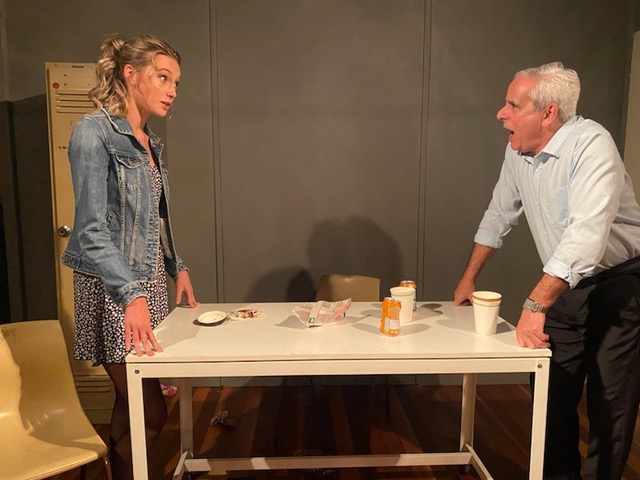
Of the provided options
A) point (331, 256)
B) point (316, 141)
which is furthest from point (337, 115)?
point (331, 256)

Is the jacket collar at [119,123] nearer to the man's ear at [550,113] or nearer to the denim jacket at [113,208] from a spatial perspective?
the denim jacket at [113,208]

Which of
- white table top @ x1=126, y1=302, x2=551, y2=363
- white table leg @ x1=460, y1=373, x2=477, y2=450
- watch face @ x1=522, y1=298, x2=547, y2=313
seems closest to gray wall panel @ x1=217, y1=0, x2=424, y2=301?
white table leg @ x1=460, y1=373, x2=477, y2=450

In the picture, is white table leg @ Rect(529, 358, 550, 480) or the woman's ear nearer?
white table leg @ Rect(529, 358, 550, 480)

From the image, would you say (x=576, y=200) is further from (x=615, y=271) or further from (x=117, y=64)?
(x=117, y=64)

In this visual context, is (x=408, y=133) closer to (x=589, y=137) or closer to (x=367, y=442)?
(x=589, y=137)

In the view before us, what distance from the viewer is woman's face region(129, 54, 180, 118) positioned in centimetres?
169

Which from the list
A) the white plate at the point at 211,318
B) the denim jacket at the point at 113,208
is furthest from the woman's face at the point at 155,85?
the white plate at the point at 211,318

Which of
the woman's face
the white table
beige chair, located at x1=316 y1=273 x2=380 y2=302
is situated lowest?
beige chair, located at x1=316 y1=273 x2=380 y2=302

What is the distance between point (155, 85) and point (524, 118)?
4.30 feet

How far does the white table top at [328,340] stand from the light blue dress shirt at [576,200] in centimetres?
35

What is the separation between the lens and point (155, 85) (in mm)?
1709

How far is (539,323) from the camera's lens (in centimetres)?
160

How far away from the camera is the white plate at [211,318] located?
1.82m

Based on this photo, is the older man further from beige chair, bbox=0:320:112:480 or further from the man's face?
beige chair, bbox=0:320:112:480
